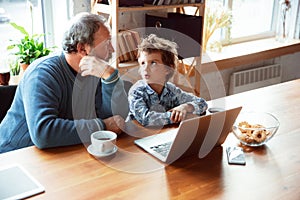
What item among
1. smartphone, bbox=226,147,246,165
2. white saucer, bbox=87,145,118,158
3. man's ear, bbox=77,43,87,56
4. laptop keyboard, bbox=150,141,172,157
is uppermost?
man's ear, bbox=77,43,87,56

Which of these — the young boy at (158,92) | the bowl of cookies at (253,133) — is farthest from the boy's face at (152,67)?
the bowl of cookies at (253,133)

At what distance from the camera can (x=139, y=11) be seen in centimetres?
307

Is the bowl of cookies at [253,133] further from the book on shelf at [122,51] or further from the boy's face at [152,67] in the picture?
the book on shelf at [122,51]

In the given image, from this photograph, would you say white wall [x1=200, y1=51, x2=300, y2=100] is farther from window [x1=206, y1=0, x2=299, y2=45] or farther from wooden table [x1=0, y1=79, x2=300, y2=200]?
wooden table [x1=0, y1=79, x2=300, y2=200]

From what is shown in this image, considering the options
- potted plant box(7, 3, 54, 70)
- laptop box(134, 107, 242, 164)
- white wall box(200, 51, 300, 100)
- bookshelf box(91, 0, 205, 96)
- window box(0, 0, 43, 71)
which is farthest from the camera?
white wall box(200, 51, 300, 100)

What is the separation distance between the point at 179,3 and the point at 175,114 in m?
1.36

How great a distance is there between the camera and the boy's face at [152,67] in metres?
1.90

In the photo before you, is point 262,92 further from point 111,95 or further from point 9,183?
point 9,183

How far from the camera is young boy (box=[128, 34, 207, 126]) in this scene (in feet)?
5.90

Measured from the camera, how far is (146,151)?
4.91 ft

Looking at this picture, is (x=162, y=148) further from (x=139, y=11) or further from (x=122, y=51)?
(x=139, y=11)

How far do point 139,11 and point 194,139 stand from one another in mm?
1857

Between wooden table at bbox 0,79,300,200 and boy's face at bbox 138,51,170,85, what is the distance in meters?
0.39

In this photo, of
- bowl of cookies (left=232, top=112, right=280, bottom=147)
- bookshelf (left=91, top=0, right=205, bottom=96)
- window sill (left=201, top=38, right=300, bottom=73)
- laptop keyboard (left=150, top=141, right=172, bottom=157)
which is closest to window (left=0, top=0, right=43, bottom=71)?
bookshelf (left=91, top=0, right=205, bottom=96)
